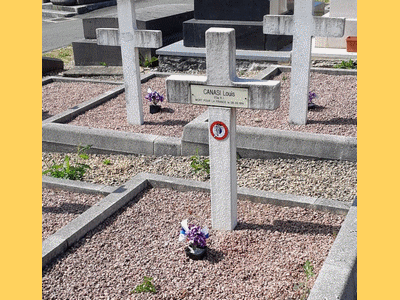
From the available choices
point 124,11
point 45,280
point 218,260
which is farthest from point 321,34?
point 45,280

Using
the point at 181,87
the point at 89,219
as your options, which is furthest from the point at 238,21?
the point at 89,219

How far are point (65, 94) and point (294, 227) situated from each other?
5.45 meters

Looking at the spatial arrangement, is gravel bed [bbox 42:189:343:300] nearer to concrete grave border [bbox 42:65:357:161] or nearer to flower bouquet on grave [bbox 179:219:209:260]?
flower bouquet on grave [bbox 179:219:209:260]

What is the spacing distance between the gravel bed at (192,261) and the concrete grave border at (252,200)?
7 cm

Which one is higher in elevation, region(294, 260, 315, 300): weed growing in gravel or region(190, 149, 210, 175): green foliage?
region(190, 149, 210, 175): green foliage

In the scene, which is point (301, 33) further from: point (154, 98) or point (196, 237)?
point (196, 237)

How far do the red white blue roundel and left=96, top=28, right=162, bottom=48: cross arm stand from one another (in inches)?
96.2

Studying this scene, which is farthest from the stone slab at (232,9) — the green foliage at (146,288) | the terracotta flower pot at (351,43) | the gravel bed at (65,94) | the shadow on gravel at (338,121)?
the green foliage at (146,288)

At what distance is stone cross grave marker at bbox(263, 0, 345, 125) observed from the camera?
19.7ft

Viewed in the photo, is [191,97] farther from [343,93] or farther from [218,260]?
[343,93]

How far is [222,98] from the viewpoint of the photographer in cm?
391

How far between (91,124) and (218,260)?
11.6 ft

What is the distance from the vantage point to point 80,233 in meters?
4.17

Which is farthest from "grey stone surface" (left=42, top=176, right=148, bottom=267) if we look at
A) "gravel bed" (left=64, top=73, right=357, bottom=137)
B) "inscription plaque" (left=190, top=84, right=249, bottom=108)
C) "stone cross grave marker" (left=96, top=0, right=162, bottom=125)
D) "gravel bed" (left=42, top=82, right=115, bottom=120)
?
"gravel bed" (left=42, top=82, right=115, bottom=120)
